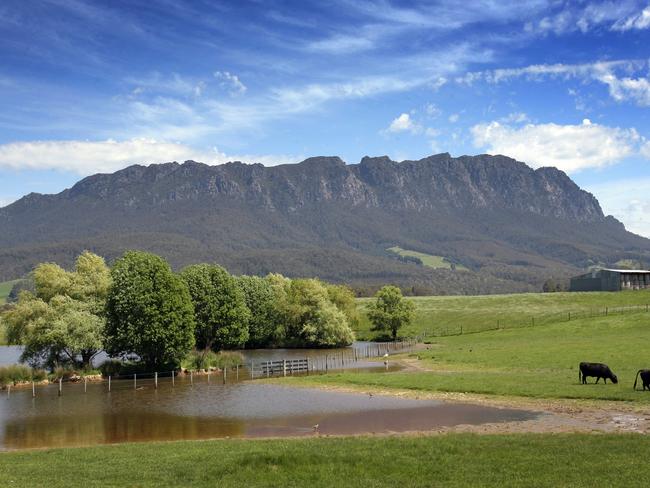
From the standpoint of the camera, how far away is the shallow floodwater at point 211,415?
112ft

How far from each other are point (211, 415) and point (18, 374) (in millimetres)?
34537

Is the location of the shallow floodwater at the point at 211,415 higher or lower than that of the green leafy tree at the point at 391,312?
lower

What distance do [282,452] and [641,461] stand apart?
1293 centimetres

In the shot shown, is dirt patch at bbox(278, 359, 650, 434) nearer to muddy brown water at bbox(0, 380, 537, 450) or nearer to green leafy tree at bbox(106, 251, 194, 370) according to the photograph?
muddy brown water at bbox(0, 380, 537, 450)

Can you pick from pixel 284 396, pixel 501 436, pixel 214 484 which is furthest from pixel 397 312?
pixel 214 484

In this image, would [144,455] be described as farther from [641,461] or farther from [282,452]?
[641,461]

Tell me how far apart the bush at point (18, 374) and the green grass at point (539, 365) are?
29246 mm

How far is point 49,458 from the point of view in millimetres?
26312

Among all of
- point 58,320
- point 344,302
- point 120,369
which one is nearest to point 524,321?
point 344,302

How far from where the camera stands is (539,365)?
53469mm

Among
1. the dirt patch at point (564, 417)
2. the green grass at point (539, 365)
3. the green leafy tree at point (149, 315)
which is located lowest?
the dirt patch at point (564, 417)

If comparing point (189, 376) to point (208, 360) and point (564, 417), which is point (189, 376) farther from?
point (564, 417)

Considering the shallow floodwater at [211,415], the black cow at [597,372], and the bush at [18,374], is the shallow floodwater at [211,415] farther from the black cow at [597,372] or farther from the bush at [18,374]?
the black cow at [597,372]

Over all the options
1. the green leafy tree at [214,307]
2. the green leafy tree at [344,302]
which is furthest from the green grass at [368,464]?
the green leafy tree at [344,302]
